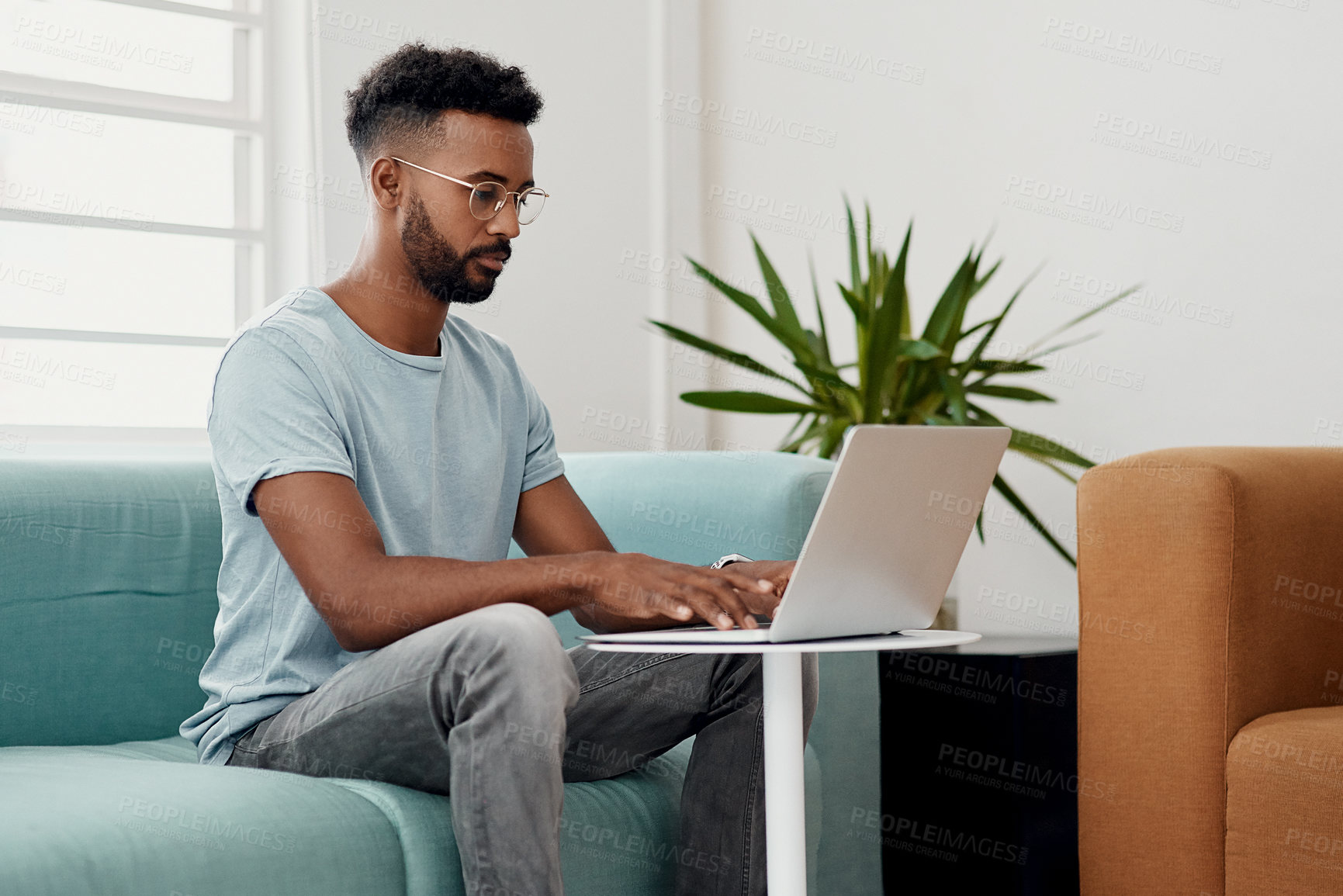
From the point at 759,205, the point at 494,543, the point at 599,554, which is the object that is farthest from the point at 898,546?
the point at 759,205

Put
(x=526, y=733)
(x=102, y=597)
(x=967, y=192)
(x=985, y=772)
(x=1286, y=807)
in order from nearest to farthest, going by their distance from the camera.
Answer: (x=526, y=733) → (x=1286, y=807) → (x=102, y=597) → (x=985, y=772) → (x=967, y=192)

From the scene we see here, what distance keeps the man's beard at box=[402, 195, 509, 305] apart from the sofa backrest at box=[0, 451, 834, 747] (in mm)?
485

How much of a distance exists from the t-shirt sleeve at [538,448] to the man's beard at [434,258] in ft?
0.63

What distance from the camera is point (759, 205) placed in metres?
3.70

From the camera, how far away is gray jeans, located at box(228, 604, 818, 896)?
3.99 ft

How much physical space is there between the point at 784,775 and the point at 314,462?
1.96 feet

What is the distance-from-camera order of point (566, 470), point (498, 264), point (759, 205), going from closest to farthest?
point (498, 264) < point (566, 470) < point (759, 205)

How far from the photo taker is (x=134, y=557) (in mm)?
1896

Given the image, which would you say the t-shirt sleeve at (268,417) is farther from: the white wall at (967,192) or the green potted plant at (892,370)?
the white wall at (967,192)

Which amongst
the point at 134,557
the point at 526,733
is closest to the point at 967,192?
the point at 134,557

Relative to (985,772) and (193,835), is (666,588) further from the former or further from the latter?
(985,772)

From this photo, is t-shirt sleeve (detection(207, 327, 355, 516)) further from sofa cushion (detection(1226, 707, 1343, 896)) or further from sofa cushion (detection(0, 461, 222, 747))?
sofa cushion (detection(1226, 707, 1343, 896))

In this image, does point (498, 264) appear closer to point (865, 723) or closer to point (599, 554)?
point (599, 554)

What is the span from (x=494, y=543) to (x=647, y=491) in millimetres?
359
